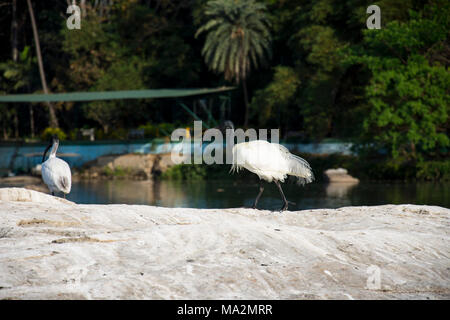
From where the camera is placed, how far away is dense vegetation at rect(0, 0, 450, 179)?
100 feet

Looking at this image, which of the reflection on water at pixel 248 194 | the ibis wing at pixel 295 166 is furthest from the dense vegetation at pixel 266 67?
the ibis wing at pixel 295 166

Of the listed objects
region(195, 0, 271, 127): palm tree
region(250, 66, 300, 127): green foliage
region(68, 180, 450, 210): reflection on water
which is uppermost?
region(195, 0, 271, 127): palm tree

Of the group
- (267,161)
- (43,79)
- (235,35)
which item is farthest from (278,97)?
(267,161)

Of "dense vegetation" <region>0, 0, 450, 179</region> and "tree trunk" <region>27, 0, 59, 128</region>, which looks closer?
"dense vegetation" <region>0, 0, 450, 179</region>

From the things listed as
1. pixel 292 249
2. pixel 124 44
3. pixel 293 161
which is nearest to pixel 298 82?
pixel 124 44

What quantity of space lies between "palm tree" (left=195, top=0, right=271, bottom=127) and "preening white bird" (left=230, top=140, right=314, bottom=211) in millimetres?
30630

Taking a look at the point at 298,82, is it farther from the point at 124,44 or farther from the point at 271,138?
the point at 124,44

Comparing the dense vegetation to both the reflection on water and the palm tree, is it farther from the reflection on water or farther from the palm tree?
the reflection on water

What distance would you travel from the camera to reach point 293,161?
11.5 meters

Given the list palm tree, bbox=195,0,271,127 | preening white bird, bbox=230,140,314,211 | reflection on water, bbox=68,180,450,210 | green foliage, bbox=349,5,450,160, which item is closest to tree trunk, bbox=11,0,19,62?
palm tree, bbox=195,0,271,127

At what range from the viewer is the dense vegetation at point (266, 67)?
3053cm

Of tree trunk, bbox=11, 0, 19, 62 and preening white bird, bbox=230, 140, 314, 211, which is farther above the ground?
tree trunk, bbox=11, 0, 19, 62

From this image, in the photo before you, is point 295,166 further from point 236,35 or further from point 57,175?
point 236,35

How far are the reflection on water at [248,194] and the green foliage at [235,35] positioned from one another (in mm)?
10257
